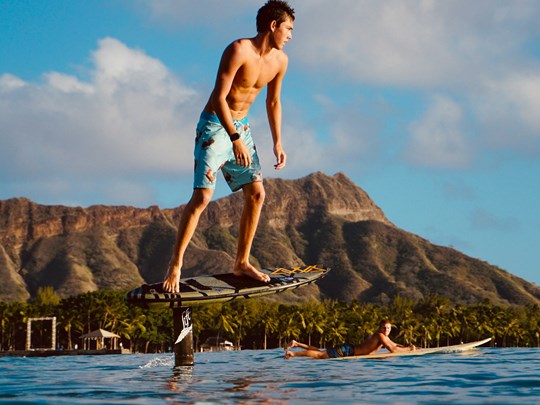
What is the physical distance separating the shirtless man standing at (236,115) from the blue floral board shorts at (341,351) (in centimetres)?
921

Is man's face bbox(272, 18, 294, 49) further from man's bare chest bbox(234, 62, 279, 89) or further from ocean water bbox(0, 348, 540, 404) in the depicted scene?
ocean water bbox(0, 348, 540, 404)

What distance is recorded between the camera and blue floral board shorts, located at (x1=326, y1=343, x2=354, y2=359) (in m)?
18.5

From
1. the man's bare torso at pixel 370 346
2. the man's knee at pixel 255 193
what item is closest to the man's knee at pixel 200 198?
the man's knee at pixel 255 193

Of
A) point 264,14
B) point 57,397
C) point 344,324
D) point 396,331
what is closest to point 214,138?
point 264,14

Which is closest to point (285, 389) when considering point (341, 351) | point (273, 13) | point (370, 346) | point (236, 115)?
point (236, 115)

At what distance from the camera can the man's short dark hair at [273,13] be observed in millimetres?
9570

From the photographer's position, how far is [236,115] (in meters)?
9.82

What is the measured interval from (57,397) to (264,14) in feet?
18.3

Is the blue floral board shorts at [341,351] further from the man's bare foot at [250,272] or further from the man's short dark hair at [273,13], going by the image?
the man's short dark hair at [273,13]

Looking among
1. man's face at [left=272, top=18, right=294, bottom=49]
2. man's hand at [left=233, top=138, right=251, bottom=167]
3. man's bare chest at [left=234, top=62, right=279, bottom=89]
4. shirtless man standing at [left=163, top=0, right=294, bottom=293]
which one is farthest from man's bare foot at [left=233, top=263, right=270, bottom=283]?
man's face at [left=272, top=18, right=294, bottom=49]

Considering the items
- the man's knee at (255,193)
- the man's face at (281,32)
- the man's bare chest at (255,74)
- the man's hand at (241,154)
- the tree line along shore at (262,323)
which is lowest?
the tree line along shore at (262,323)

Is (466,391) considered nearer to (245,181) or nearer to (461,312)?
(245,181)

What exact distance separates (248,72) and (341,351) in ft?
35.6

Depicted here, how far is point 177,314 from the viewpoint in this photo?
10938 millimetres
